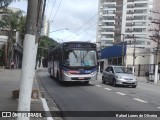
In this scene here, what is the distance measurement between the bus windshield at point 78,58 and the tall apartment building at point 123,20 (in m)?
112

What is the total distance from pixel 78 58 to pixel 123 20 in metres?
120

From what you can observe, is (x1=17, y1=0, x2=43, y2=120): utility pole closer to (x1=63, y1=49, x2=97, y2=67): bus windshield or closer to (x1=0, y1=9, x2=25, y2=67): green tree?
(x1=63, y1=49, x2=97, y2=67): bus windshield

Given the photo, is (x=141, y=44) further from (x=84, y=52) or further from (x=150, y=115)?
(x=150, y=115)

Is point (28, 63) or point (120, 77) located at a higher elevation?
point (28, 63)

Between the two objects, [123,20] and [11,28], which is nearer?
[11,28]

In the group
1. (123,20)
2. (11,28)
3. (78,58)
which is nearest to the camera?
(78,58)

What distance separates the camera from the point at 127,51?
88688mm

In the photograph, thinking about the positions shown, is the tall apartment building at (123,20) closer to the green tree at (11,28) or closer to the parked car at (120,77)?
the green tree at (11,28)

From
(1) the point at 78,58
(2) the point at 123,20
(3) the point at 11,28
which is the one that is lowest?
(1) the point at 78,58

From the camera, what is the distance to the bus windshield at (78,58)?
27.8 metres

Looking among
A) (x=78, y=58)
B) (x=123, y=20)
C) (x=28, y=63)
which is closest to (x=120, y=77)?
(x=78, y=58)

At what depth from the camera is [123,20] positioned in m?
146

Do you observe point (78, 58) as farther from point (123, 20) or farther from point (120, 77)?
point (123, 20)

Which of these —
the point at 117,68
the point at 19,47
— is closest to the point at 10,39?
the point at 19,47
